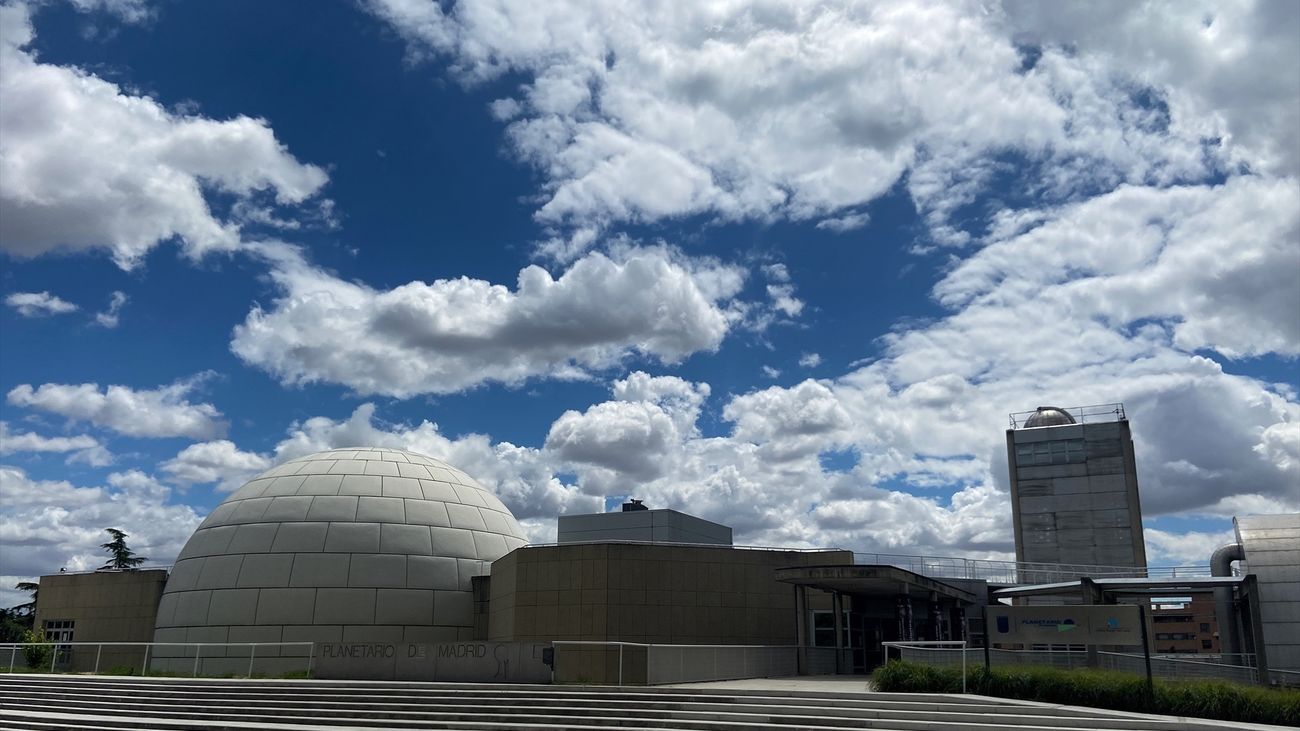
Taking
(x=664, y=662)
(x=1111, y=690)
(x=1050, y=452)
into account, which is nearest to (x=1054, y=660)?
(x=1111, y=690)

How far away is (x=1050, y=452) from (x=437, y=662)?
47307mm

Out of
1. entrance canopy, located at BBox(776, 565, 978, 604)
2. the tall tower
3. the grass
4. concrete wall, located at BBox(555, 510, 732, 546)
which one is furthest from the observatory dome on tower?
the grass

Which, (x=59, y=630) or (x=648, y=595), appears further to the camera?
(x=59, y=630)

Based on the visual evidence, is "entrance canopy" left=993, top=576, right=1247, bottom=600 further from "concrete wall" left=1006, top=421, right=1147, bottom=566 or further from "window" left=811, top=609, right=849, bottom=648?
"concrete wall" left=1006, top=421, right=1147, bottom=566

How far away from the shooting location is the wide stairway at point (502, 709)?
18.0 m

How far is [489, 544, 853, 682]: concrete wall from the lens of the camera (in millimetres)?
30250

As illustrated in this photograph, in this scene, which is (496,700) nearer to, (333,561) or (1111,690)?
(1111,690)

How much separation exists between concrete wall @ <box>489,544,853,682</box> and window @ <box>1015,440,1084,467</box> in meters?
33.9

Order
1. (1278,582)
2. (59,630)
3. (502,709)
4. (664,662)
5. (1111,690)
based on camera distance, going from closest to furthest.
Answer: (1111,690) < (502,709) < (664,662) < (1278,582) < (59,630)

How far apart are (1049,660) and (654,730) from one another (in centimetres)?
1101

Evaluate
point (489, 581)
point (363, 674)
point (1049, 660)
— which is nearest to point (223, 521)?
point (489, 581)

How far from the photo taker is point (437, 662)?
25.3 meters

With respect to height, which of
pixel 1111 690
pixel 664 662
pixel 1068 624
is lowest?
pixel 1111 690

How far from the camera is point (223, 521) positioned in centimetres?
3741
